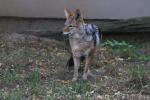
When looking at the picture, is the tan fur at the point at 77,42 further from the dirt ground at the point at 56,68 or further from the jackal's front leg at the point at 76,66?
the dirt ground at the point at 56,68

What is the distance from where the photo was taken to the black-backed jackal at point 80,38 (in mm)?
7371

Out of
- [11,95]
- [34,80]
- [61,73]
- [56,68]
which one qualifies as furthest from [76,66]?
[11,95]

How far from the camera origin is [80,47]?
25.0 ft

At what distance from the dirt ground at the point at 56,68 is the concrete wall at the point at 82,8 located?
20 centimetres

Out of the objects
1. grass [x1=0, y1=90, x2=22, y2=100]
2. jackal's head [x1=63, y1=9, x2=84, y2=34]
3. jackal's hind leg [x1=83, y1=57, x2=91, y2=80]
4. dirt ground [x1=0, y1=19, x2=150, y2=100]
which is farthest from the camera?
jackal's hind leg [x1=83, y1=57, x2=91, y2=80]

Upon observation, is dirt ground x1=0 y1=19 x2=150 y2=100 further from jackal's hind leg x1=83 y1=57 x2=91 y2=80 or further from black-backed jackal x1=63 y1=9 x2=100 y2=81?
black-backed jackal x1=63 y1=9 x2=100 y2=81

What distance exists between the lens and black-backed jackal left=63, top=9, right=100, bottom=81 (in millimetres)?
7371

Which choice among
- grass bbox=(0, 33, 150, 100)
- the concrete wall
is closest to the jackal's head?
grass bbox=(0, 33, 150, 100)

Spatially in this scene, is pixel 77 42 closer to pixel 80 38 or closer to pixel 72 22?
pixel 80 38

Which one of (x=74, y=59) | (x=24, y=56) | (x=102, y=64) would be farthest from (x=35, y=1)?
(x=74, y=59)

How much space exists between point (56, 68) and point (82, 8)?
2.71 meters

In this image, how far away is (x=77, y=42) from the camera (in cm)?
759

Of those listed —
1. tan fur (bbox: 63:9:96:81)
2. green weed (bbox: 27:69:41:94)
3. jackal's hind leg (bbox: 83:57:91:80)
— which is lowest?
green weed (bbox: 27:69:41:94)

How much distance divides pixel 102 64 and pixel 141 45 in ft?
6.31
